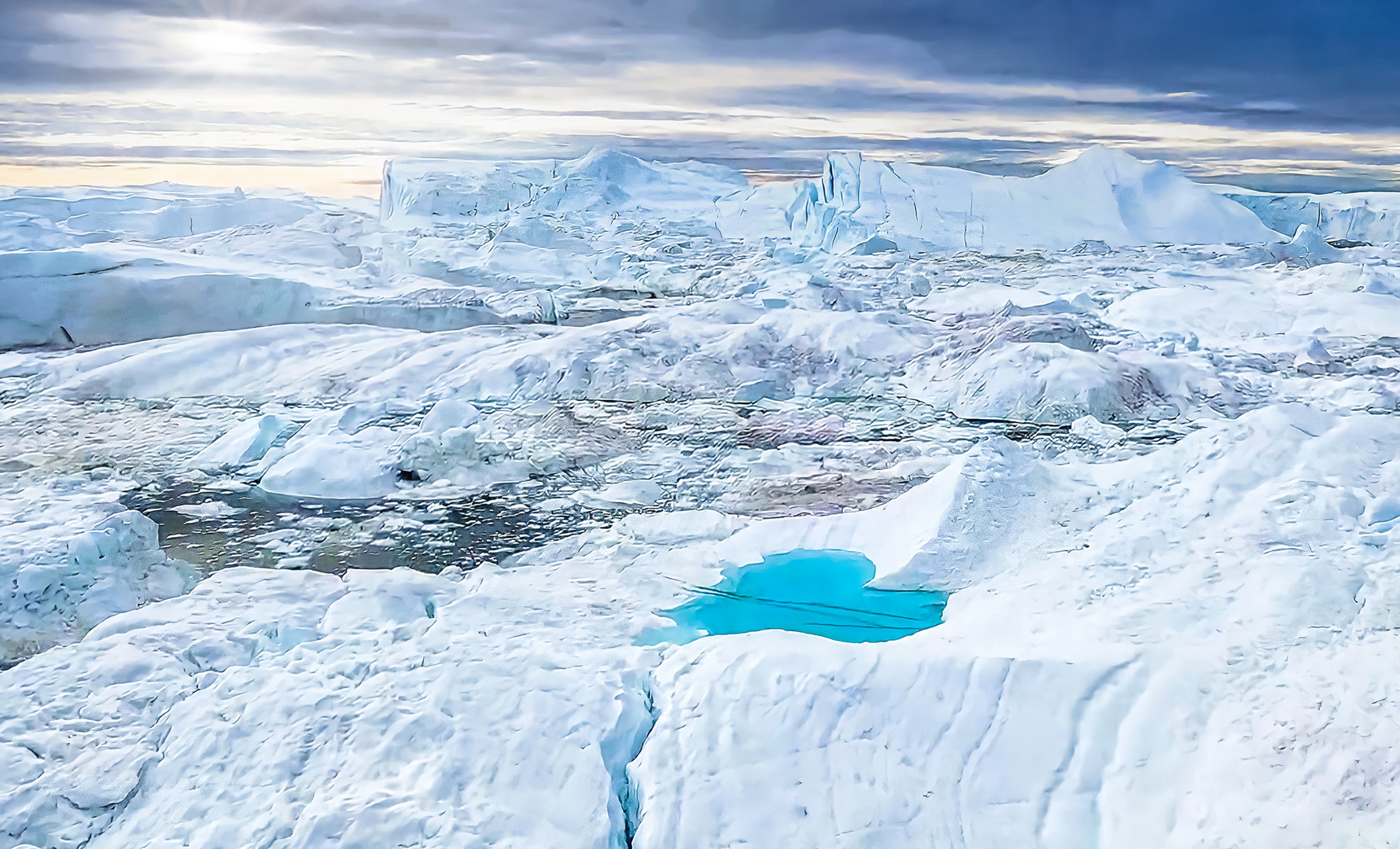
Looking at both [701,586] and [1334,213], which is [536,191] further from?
[701,586]

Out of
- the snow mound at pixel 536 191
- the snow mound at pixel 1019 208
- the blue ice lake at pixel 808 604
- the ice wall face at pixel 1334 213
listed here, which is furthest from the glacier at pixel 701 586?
the ice wall face at pixel 1334 213

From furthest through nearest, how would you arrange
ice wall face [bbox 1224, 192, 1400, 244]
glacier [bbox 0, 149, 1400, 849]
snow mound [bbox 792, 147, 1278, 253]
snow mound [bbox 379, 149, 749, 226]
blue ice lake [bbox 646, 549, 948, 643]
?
1. snow mound [bbox 379, 149, 749, 226]
2. ice wall face [bbox 1224, 192, 1400, 244]
3. snow mound [bbox 792, 147, 1278, 253]
4. blue ice lake [bbox 646, 549, 948, 643]
5. glacier [bbox 0, 149, 1400, 849]

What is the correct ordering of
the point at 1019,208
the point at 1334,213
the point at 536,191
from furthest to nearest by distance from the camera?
the point at 536,191 → the point at 1334,213 → the point at 1019,208

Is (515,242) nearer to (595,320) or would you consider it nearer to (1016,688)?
(595,320)

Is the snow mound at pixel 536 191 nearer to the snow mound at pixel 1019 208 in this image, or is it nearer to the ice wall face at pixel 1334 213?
the snow mound at pixel 1019 208

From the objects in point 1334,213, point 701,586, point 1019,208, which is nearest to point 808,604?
point 701,586

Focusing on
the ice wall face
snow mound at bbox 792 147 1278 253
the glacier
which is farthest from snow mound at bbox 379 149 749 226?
the glacier

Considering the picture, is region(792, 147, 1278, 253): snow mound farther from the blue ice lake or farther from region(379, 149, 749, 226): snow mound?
the blue ice lake
